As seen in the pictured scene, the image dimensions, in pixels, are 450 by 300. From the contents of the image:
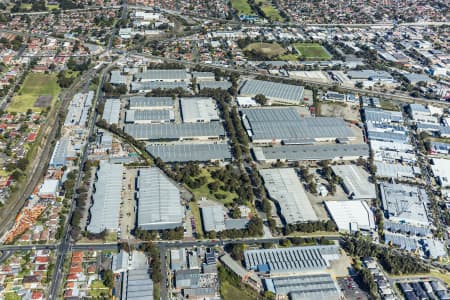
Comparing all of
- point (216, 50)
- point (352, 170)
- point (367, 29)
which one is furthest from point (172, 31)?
point (352, 170)

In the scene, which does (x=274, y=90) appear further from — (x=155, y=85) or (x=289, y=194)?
(x=289, y=194)

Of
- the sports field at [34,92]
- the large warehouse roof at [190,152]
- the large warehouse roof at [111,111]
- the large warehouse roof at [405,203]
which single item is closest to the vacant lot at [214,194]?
the large warehouse roof at [190,152]

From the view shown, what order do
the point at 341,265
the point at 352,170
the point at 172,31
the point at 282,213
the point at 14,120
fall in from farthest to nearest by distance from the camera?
1. the point at 172,31
2. the point at 14,120
3. the point at 352,170
4. the point at 282,213
5. the point at 341,265

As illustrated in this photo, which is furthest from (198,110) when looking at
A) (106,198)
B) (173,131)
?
(106,198)

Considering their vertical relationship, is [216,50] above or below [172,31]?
below

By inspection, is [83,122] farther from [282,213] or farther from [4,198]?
[282,213]

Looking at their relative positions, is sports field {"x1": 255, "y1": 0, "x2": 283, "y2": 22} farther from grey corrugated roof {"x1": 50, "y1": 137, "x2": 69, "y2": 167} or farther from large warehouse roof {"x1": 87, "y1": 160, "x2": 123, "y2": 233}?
large warehouse roof {"x1": 87, "y1": 160, "x2": 123, "y2": 233}

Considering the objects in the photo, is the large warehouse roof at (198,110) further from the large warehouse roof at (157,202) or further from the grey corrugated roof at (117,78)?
the large warehouse roof at (157,202)

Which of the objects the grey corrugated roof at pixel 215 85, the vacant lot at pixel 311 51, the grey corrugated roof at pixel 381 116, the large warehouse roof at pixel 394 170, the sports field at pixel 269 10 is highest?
the sports field at pixel 269 10
